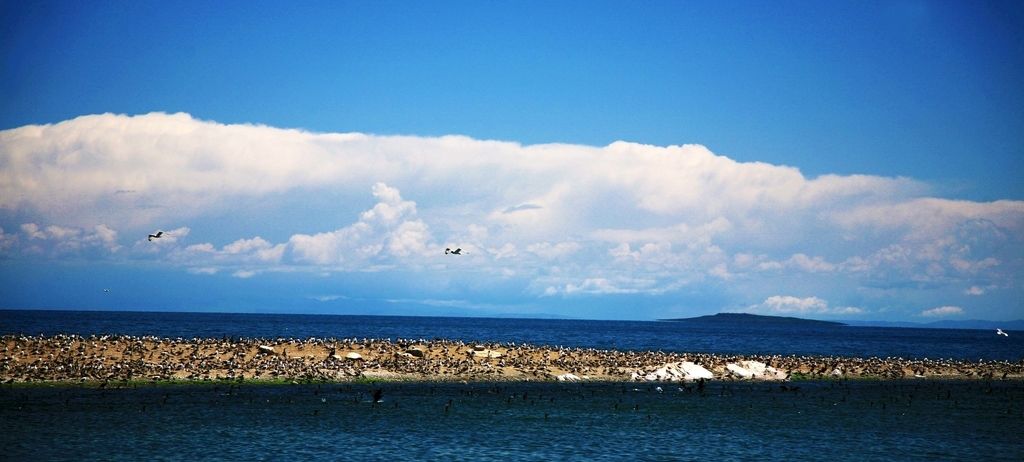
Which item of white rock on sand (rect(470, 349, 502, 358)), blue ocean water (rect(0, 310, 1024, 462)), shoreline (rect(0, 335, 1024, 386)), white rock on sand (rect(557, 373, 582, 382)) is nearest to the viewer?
blue ocean water (rect(0, 310, 1024, 462))

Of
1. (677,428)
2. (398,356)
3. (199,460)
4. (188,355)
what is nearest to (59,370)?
(188,355)

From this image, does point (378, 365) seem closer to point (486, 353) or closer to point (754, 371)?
point (486, 353)

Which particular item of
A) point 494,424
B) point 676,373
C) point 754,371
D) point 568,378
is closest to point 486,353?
point 568,378

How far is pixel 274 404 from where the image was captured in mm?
44312

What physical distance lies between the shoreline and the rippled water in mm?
3093

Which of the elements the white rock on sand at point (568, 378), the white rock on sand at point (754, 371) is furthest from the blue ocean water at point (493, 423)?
the white rock on sand at point (754, 371)

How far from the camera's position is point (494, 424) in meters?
39.5

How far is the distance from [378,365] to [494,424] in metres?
22.3

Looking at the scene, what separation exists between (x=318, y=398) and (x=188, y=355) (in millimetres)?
18125

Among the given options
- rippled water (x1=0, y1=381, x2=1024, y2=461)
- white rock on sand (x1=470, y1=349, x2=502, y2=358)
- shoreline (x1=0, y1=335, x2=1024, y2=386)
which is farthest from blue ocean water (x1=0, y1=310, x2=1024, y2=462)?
white rock on sand (x1=470, y1=349, x2=502, y2=358)

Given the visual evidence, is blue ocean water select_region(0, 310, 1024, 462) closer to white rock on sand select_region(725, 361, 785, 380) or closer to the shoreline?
the shoreline

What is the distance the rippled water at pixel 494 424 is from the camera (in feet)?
106

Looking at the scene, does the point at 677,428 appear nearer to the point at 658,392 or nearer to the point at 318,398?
the point at 658,392

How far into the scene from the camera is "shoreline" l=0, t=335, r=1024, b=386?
52594 mm
